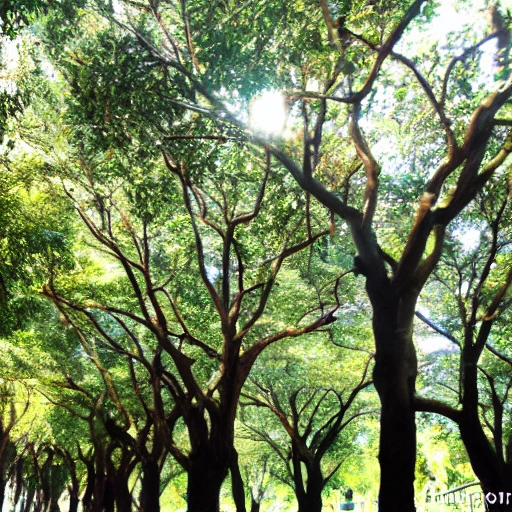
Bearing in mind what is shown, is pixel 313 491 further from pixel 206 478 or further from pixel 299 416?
pixel 206 478

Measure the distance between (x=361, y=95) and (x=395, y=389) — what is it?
3897mm

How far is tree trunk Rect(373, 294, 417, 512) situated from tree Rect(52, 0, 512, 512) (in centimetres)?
1

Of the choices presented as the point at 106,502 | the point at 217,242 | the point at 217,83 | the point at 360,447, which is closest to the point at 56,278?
the point at 217,242

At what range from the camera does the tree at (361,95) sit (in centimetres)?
802

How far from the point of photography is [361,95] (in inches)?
309

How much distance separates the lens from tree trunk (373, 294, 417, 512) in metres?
8.36

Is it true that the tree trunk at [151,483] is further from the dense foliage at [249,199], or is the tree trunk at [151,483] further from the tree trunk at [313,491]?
the tree trunk at [313,491]

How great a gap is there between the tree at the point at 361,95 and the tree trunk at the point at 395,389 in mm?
14

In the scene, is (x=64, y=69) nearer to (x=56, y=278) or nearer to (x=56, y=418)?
(x=56, y=278)

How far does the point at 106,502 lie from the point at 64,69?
51.9 ft

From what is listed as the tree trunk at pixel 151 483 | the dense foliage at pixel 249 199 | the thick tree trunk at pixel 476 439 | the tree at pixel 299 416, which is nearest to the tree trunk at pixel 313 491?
the tree at pixel 299 416

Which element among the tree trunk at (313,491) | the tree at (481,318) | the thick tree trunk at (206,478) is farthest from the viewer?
the tree trunk at (313,491)

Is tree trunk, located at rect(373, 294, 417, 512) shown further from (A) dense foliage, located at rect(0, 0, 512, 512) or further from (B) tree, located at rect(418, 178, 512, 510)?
(B) tree, located at rect(418, 178, 512, 510)

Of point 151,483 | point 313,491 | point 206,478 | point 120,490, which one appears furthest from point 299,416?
point 206,478
